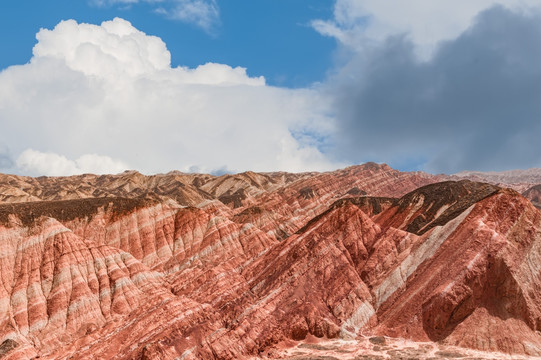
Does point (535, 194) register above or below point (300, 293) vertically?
above

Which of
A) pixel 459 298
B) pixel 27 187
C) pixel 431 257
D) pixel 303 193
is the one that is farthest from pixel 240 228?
pixel 27 187

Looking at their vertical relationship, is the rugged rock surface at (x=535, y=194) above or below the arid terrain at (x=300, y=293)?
above

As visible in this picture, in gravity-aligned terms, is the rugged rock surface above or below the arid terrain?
above

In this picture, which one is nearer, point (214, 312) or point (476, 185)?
point (214, 312)

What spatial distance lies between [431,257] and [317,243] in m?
18.0

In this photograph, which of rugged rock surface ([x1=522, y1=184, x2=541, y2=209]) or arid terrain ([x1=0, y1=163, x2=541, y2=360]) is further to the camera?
rugged rock surface ([x1=522, y1=184, x2=541, y2=209])

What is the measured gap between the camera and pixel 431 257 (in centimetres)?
6475

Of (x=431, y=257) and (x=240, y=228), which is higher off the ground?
(x=240, y=228)

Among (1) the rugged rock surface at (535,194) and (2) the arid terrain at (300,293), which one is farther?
(1) the rugged rock surface at (535,194)

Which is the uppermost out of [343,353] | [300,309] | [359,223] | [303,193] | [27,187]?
[27,187]

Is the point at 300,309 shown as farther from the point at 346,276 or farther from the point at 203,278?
the point at 203,278

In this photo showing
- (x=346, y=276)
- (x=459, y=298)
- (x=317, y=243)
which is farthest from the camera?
(x=317, y=243)

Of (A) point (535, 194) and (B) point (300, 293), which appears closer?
(B) point (300, 293)

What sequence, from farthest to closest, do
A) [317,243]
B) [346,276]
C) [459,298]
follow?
1. [317,243]
2. [346,276]
3. [459,298]
